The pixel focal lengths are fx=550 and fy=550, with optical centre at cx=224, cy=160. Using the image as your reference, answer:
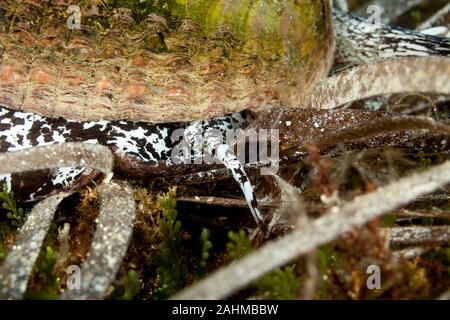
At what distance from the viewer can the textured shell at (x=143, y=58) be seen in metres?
1.78

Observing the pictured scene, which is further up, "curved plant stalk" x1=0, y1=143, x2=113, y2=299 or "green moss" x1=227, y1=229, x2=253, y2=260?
"curved plant stalk" x1=0, y1=143, x2=113, y2=299

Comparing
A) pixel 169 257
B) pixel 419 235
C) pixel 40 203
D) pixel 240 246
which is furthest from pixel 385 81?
pixel 40 203

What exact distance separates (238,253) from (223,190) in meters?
0.41

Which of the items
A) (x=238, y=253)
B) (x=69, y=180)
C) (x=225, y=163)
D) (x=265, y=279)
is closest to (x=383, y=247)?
(x=265, y=279)

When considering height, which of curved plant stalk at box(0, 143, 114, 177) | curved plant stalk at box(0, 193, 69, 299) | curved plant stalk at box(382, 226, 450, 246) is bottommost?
curved plant stalk at box(0, 193, 69, 299)

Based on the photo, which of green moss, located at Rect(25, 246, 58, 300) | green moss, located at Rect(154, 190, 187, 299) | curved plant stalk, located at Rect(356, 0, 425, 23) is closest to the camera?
green moss, located at Rect(25, 246, 58, 300)

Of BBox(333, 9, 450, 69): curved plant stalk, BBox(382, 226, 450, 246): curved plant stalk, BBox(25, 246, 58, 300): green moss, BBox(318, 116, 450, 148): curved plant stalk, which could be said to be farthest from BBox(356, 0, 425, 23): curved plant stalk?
BBox(25, 246, 58, 300): green moss

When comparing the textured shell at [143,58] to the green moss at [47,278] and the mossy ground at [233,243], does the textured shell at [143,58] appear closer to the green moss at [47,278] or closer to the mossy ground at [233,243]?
the mossy ground at [233,243]

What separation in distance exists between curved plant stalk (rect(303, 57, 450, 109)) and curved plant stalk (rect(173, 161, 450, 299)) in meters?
0.38

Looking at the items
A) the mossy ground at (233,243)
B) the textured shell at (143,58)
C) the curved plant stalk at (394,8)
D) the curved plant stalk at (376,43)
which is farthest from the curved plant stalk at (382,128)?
the curved plant stalk at (394,8)

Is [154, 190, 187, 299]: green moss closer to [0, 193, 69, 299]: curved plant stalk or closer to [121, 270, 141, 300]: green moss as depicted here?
[121, 270, 141, 300]: green moss

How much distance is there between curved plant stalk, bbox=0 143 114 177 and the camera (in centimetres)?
143

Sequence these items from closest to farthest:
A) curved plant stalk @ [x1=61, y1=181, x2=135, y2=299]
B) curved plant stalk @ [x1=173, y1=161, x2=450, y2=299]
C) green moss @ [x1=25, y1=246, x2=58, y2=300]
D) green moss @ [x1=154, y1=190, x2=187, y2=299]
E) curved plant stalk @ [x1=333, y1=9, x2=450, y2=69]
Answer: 1. curved plant stalk @ [x1=173, y1=161, x2=450, y2=299]
2. curved plant stalk @ [x1=61, y1=181, x2=135, y2=299]
3. green moss @ [x1=25, y1=246, x2=58, y2=300]
4. green moss @ [x1=154, y1=190, x2=187, y2=299]
5. curved plant stalk @ [x1=333, y1=9, x2=450, y2=69]
